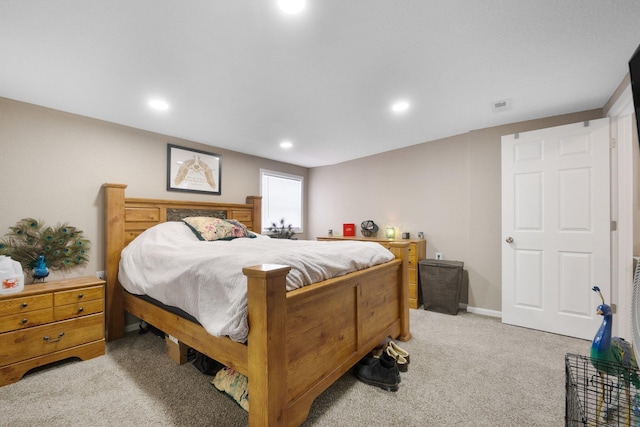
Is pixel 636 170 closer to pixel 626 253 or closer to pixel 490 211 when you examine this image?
pixel 626 253

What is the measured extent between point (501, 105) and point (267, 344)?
296cm

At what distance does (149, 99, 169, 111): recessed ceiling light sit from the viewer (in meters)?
2.48

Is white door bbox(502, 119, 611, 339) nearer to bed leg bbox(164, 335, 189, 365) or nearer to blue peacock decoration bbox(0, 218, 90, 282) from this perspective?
bed leg bbox(164, 335, 189, 365)

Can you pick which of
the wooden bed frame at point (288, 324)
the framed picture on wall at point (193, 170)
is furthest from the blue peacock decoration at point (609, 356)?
the framed picture on wall at point (193, 170)

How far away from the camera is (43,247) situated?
248 cm

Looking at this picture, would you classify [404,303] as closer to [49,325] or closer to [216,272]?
[216,272]

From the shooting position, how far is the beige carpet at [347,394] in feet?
5.24

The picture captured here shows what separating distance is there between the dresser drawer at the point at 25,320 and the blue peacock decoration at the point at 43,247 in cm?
39

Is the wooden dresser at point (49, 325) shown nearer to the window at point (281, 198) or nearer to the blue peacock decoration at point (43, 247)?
the blue peacock decoration at point (43, 247)

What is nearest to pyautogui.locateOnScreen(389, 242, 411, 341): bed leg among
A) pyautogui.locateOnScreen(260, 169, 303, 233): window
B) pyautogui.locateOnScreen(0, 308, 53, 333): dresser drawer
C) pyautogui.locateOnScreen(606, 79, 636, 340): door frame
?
pyautogui.locateOnScreen(606, 79, 636, 340): door frame

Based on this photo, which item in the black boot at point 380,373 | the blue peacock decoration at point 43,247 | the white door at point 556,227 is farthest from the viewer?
the white door at point 556,227

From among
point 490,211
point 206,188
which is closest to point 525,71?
point 490,211

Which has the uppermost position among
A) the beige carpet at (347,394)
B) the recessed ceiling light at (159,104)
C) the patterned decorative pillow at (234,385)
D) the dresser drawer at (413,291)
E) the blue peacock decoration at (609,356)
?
the recessed ceiling light at (159,104)

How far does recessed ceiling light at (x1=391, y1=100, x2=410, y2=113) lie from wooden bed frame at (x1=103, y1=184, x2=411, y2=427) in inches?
54.1
